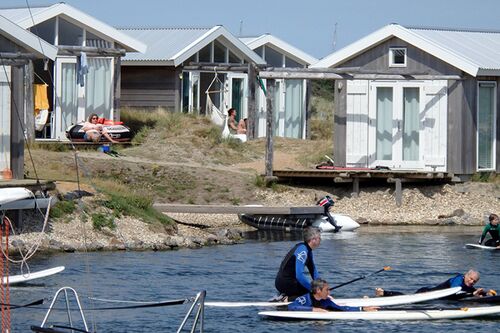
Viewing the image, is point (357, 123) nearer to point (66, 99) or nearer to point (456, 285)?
point (66, 99)

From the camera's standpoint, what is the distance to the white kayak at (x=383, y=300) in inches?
808

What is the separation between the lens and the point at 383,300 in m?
21.1

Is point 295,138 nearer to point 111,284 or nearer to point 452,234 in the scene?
point 452,234

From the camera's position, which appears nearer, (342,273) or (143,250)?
(342,273)

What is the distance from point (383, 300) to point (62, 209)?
30.0 feet

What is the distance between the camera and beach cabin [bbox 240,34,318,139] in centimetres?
4722

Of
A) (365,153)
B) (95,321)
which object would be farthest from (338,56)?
(95,321)

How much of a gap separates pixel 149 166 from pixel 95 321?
16618mm

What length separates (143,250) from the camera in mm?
27594

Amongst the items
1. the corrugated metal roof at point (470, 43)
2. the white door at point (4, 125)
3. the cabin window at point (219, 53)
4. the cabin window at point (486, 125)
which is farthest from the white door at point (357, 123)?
the white door at point (4, 125)

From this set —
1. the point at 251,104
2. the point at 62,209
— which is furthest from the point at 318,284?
the point at 251,104

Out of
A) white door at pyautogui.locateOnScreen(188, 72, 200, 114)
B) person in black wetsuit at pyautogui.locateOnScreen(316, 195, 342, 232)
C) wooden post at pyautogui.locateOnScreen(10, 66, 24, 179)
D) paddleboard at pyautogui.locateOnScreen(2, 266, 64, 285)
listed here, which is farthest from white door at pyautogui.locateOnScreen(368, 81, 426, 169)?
paddleboard at pyautogui.locateOnScreen(2, 266, 64, 285)

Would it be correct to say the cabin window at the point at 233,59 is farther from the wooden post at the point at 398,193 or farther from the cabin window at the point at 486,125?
the wooden post at the point at 398,193

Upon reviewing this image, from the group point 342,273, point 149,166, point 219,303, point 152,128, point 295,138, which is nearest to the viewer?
point 219,303
